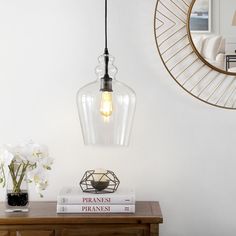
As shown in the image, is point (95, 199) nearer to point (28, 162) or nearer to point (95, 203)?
point (95, 203)

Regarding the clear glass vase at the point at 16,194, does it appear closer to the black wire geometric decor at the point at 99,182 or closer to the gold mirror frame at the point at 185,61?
the black wire geometric decor at the point at 99,182

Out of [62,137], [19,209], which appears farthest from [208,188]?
[19,209]

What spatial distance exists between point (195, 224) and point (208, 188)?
0.61 ft

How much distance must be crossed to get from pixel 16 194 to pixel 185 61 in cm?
101

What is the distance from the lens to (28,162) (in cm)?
224

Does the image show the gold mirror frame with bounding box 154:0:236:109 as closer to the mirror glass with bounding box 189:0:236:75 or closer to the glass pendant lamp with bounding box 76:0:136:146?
the mirror glass with bounding box 189:0:236:75

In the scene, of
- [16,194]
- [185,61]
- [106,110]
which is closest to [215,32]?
[185,61]

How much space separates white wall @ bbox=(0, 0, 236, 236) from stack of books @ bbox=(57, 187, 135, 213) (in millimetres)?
311

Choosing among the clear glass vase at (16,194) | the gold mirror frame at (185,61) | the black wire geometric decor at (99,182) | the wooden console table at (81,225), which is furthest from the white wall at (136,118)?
the wooden console table at (81,225)

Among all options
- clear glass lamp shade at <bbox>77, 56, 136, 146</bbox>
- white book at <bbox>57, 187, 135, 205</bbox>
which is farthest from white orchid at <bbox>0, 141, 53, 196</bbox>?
clear glass lamp shade at <bbox>77, 56, 136, 146</bbox>

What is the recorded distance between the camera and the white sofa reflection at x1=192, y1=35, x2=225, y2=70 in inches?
97.9

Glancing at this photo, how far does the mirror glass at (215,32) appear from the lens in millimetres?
2486

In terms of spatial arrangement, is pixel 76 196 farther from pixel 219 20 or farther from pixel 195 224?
pixel 219 20

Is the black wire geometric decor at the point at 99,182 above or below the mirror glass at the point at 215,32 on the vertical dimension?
below
